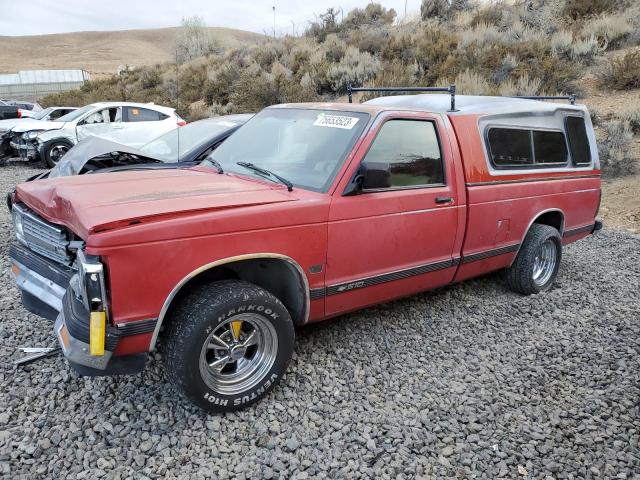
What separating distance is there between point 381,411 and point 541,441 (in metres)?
0.91

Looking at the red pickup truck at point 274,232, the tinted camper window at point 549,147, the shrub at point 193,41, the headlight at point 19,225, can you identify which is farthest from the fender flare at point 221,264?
the shrub at point 193,41

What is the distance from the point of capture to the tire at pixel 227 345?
109 inches

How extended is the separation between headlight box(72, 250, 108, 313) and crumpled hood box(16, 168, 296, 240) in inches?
5.6

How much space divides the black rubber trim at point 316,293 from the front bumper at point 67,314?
3.54ft

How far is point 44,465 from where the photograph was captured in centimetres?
259

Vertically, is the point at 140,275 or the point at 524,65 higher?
the point at 524,65

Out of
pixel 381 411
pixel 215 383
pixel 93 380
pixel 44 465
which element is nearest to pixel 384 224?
pixel 381 411

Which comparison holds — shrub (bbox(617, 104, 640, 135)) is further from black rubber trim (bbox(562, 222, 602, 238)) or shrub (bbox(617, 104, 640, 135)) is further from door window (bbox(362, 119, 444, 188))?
door window (bbox(362, 119, 444, 188))

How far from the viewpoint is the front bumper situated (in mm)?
2580

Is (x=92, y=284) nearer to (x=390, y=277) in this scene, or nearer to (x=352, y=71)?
(x=390, y=277)

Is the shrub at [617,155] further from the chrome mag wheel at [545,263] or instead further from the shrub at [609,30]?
the shrub at [609,30]

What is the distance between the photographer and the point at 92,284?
2469 mm

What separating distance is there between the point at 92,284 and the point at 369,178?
1.76m

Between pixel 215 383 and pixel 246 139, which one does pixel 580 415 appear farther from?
pixel 246 139
